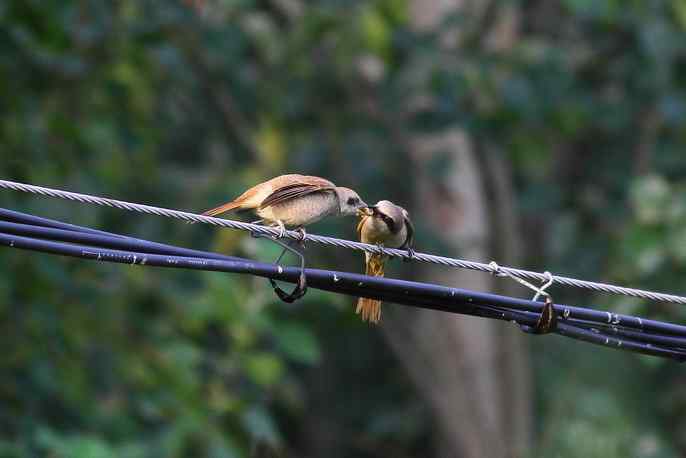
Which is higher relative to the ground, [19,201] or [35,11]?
[35,11]

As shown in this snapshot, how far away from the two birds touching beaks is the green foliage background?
2.29 m

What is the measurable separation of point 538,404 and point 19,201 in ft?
23.5

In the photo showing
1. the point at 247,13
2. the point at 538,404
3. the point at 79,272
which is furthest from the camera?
the point at 538,404

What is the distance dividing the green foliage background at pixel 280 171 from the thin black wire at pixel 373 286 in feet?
11.3

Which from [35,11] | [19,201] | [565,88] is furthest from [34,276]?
[565,88]

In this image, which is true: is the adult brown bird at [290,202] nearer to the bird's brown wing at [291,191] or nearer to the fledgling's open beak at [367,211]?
the bird's brown wing at [291,191]

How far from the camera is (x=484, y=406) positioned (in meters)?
11.9

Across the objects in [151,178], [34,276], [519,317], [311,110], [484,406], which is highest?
[311,110]

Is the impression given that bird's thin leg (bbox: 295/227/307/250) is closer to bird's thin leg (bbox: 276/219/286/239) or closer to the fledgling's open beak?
bird's thin leg (bbox: 276/219/286/239)

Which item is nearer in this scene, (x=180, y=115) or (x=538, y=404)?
(x=180, y=115)

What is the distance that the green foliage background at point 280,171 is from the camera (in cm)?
875

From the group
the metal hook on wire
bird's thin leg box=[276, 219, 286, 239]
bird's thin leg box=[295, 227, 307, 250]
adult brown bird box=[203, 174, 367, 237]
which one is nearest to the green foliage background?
adult brown bird box=[203, 174, 367, 237]

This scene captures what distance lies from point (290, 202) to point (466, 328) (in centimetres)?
695

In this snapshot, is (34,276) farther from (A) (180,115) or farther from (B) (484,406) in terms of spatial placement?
(B) (484,406)
